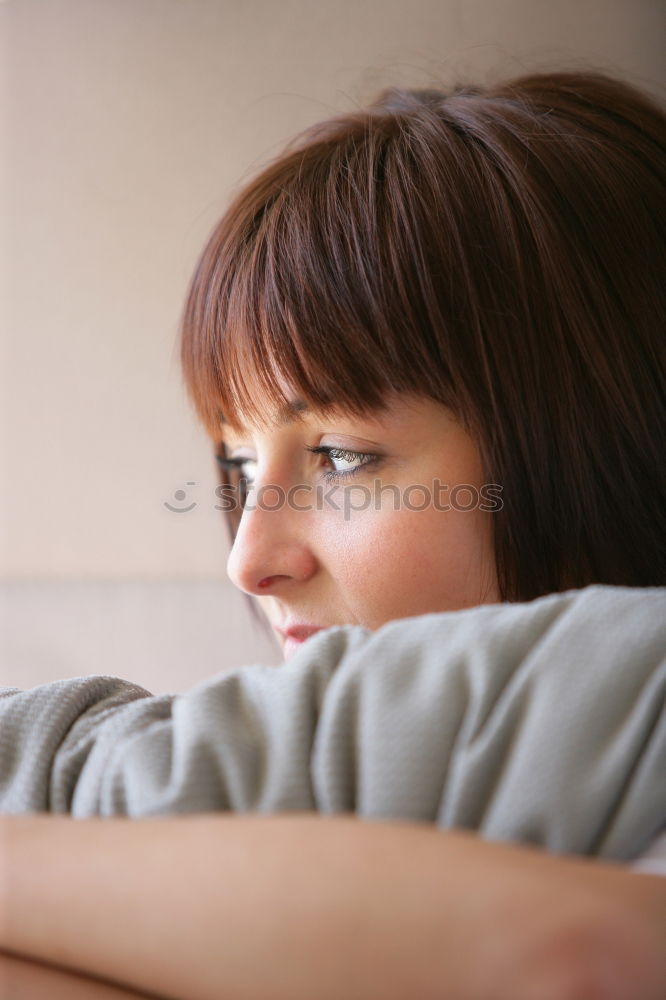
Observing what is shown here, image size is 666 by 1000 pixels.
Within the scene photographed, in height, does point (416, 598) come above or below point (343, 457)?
below

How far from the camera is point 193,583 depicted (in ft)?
5.29

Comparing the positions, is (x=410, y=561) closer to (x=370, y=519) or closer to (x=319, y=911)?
(x=370, y=519)

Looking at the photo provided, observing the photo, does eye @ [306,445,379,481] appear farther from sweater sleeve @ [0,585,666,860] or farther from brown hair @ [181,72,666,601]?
sweater sleeve @ [0,585,666,860]

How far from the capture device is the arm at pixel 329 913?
32cm

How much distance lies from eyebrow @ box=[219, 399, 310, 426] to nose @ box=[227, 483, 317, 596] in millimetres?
68

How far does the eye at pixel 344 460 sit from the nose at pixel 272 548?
5 centimetres

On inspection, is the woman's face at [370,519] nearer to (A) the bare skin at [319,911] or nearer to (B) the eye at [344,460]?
(B) the eye at [344,460]

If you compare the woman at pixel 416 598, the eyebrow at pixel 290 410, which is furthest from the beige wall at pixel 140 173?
the eyebrow at pixel 290 410

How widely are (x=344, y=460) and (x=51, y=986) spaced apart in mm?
529

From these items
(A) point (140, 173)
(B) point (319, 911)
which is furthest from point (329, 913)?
(A) point (140, 173)

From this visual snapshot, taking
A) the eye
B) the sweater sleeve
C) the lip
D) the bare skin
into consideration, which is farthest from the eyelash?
the bare skin

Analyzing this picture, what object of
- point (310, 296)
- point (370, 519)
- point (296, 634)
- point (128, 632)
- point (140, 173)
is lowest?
point (128, 632)

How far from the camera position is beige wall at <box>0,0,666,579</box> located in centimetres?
134

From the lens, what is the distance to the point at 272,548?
84cm
